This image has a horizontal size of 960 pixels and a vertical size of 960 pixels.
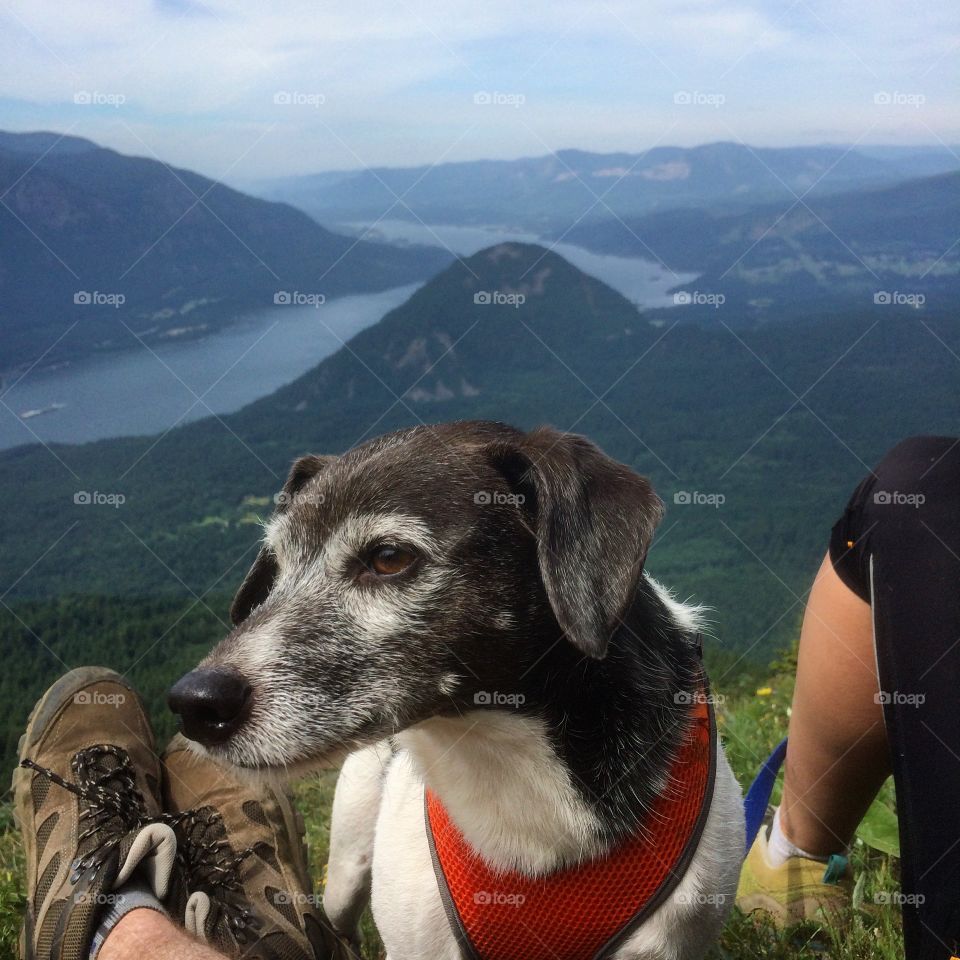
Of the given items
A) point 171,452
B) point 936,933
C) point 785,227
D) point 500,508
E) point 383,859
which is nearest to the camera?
point 936,933

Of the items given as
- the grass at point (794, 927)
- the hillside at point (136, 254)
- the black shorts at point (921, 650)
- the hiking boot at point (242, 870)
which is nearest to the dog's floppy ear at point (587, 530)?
the black shorts at point (921, 650)

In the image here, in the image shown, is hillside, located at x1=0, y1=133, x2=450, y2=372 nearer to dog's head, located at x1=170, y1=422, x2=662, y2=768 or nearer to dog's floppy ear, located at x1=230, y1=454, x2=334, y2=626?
dog's floppy ear, located at x1=230, y1=454, x2=334, y2=626

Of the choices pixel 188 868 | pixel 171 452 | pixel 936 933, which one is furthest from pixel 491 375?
pixel 936 933

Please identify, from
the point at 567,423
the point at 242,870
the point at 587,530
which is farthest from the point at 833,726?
the point at 567,423

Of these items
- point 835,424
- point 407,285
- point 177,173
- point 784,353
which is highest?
point 177,173

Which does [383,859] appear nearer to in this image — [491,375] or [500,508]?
[500,508]

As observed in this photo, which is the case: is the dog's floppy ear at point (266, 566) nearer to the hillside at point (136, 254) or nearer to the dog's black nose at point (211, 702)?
the dog's black nose at point (211, 702)
